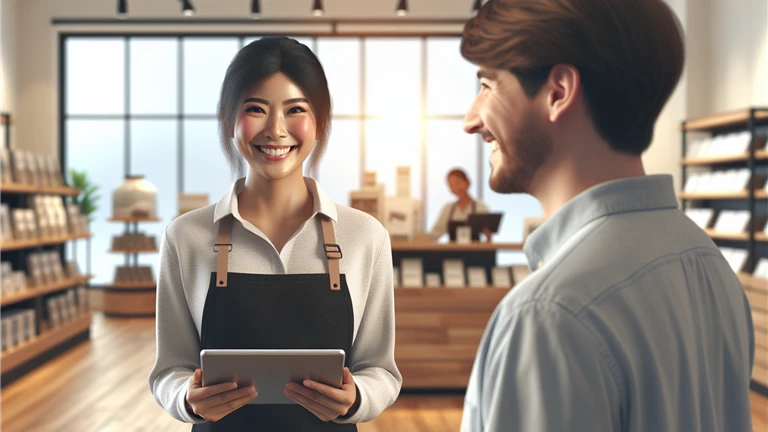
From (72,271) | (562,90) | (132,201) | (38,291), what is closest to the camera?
(562,90)

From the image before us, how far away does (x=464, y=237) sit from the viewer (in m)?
5.64

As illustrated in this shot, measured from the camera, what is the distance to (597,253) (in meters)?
0.72

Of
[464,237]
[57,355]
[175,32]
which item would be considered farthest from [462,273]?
[175,32]

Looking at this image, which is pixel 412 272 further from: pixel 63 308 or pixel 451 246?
pixel 63 308

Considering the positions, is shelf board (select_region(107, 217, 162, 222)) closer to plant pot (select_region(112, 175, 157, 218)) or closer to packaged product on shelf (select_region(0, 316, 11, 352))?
plant pot (select_region(112, 175, 157, 218))

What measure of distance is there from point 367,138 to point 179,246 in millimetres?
8998

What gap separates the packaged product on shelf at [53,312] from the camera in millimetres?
6852

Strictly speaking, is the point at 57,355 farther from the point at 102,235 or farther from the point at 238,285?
the point at 238,285

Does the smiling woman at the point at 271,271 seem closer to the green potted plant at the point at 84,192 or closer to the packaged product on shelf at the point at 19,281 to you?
the packaged product on shelf at the point at 19,281

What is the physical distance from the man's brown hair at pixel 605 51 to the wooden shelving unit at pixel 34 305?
574 cm

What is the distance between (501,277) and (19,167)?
4173 millimetres

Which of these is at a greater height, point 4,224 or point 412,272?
point 4,224

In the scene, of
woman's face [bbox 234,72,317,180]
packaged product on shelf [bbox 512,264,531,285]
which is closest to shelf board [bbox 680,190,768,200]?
packaged product on shelf [bbox 512,264,531,285]

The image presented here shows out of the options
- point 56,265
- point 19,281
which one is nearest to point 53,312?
point 56,265
